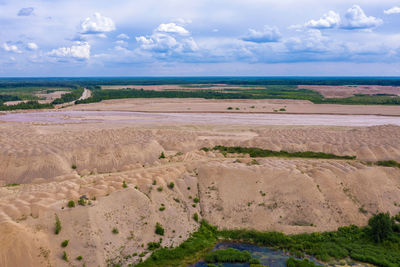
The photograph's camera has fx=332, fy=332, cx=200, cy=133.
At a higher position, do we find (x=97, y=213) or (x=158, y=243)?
(x=97, y=213)

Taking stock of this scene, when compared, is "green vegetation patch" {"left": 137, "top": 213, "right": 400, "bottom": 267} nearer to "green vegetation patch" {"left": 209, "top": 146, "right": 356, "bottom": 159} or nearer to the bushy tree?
the bushy tree

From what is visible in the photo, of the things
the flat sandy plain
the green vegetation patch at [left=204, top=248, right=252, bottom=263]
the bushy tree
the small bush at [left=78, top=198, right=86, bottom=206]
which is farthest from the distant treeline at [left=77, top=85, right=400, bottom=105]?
the green vegetation patch at [left=204, top=248, right=252, bottom=263]

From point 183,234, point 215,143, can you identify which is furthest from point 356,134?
point 183,234

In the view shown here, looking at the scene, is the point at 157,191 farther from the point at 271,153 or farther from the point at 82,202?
the point at 271,153

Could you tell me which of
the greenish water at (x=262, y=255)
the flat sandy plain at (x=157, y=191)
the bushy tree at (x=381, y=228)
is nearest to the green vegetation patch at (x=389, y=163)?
the flat sandy plain at (x=157, y=191)

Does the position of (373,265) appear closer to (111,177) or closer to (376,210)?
(376,210)

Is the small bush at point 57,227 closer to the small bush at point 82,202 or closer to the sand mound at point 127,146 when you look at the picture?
the small bush at point 82,202
